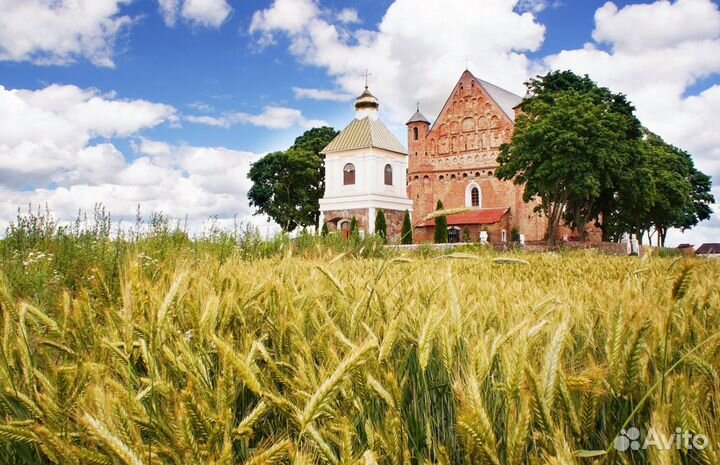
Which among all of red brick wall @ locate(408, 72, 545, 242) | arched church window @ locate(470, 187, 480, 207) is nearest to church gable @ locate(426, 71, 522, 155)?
red brick wall @ locate(408, 72, 545, 242)

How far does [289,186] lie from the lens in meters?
43.2

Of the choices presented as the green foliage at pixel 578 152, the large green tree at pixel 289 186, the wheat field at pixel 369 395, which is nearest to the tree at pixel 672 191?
the green foliage at pixel 578 152

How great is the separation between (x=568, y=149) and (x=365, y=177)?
47.7 feet

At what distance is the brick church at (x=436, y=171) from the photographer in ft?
120

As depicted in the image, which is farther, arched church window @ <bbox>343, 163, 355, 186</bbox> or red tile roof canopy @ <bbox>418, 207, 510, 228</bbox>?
red tile roof canopy @ <bbox>418, 207, 510, 228</bbox>

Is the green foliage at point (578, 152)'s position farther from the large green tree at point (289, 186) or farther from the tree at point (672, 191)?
the large green tree at point (289, 186)

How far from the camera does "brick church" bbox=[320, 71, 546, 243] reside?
3653cm

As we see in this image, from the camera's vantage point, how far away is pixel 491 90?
43.5 meters

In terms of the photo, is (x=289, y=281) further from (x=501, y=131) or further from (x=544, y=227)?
(x=501, y=131)

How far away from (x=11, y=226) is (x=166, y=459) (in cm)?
797

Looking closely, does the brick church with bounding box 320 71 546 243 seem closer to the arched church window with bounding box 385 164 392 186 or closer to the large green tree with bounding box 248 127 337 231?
the arched church window with bounding box 385 164 392 186

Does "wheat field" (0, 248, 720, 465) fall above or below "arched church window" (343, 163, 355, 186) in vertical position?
below

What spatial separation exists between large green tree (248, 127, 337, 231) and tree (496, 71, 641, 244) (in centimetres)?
1820

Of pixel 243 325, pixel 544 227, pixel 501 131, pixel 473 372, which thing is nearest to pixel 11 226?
pixel 243 325
